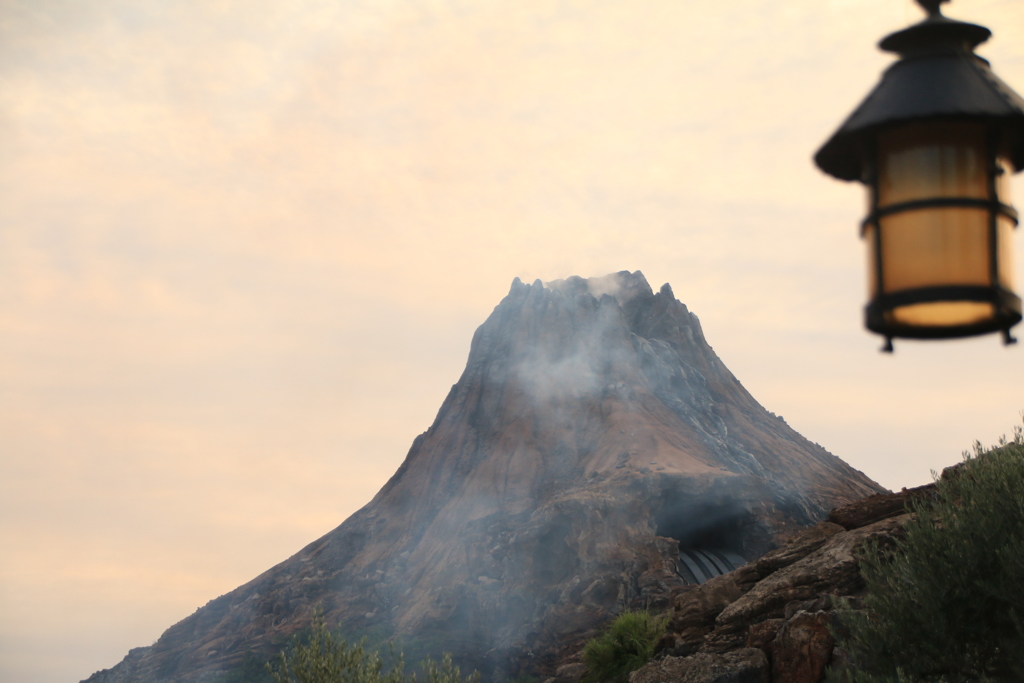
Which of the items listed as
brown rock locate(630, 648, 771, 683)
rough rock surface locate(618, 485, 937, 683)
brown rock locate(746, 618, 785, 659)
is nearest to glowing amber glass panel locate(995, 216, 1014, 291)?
rough rock surface locate(618, 485, 937, 683)

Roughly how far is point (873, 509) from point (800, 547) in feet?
5.07

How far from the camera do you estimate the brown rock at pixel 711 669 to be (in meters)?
14.8

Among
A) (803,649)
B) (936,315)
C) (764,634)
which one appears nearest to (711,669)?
(764,634)

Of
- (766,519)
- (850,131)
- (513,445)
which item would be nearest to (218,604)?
(513,445)

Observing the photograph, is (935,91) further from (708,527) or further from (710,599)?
(708,527)

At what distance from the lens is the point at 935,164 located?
2260 mm

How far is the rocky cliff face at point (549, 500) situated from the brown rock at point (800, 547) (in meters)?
14.2

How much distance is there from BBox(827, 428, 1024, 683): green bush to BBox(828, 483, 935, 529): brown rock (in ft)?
13.2

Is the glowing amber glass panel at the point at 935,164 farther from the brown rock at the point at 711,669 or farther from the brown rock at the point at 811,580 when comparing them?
the brown rock at the point at 711,669

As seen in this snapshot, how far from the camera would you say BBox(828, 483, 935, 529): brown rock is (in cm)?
1577

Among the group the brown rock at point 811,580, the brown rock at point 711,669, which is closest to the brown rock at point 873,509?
the brown rock at point 811,580

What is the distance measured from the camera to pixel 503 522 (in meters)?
41.0

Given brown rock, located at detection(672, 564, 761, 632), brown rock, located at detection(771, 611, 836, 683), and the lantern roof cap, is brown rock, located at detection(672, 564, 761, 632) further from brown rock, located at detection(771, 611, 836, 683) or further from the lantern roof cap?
the lantern roof cap

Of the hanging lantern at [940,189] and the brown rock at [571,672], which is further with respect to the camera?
the brown rock at [571,672]
